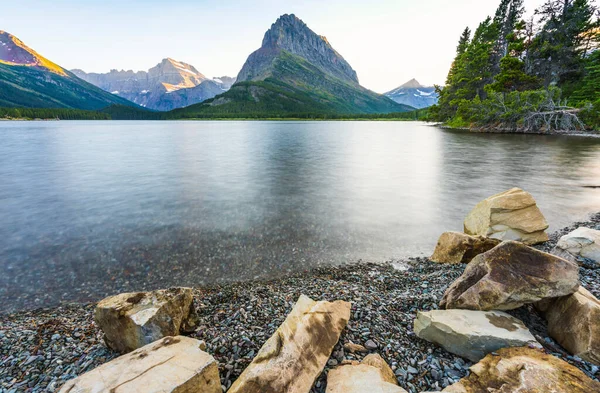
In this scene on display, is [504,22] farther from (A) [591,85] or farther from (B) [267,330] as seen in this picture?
(B) [267,330]

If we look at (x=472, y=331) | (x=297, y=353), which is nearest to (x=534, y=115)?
(x=472, y=331)

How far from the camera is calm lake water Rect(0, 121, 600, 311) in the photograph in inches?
365

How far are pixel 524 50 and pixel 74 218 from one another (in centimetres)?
8901

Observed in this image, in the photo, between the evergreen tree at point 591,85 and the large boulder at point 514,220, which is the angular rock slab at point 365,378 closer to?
the large boulder at point 514,220

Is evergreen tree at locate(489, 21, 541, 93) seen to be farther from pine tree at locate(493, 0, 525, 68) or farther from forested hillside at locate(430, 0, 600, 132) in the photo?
pine tree at locate(493, 0, 525, 68)

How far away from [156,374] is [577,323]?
699cm

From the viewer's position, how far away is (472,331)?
4887 millimetres

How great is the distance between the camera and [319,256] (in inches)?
406

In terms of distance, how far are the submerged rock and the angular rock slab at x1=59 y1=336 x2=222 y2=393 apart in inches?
406

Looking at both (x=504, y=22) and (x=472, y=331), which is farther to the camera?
(x=504, y=22)

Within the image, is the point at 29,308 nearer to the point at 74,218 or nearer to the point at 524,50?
the point at 74,218

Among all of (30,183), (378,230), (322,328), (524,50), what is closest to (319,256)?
(378,230)

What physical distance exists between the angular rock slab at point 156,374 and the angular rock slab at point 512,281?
507 cm

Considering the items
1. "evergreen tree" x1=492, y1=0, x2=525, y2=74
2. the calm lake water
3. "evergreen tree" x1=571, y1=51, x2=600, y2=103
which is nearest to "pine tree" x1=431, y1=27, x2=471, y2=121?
"evergreen tree" x1=492, y1=0, x2=525, y2=74
